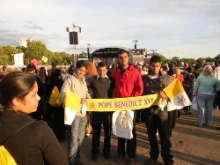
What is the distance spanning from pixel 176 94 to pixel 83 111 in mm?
1899

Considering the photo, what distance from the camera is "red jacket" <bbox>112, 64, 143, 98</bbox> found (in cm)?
545

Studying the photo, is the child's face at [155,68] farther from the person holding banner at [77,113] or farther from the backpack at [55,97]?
the backpack at [55,97]

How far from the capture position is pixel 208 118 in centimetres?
876

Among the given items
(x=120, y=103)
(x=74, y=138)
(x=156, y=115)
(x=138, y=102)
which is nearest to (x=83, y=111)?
(x=74, y=138)

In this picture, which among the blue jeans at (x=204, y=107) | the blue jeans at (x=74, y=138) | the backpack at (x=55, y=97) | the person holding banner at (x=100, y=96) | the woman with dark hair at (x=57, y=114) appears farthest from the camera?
the blue jeans at (x=204, y=107)

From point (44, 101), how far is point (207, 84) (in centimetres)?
491

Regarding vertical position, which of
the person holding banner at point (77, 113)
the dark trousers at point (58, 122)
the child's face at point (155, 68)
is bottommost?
the dark trousers at point (58, 122)

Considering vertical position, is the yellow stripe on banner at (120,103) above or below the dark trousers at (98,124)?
above

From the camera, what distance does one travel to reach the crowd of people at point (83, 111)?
68.1 inches

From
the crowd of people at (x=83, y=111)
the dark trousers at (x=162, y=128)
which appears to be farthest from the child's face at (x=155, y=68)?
the dark trousers at (x=162, y=128)

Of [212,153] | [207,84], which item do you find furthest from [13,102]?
[207,84]

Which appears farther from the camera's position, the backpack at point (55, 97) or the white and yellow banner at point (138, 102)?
the backpack at point (55, 97)

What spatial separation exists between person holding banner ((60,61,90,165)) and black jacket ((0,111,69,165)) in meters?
3.24

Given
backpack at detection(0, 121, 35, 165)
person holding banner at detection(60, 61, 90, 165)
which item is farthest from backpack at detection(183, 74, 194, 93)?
backpack at detection(0, 121, 35, 165)
